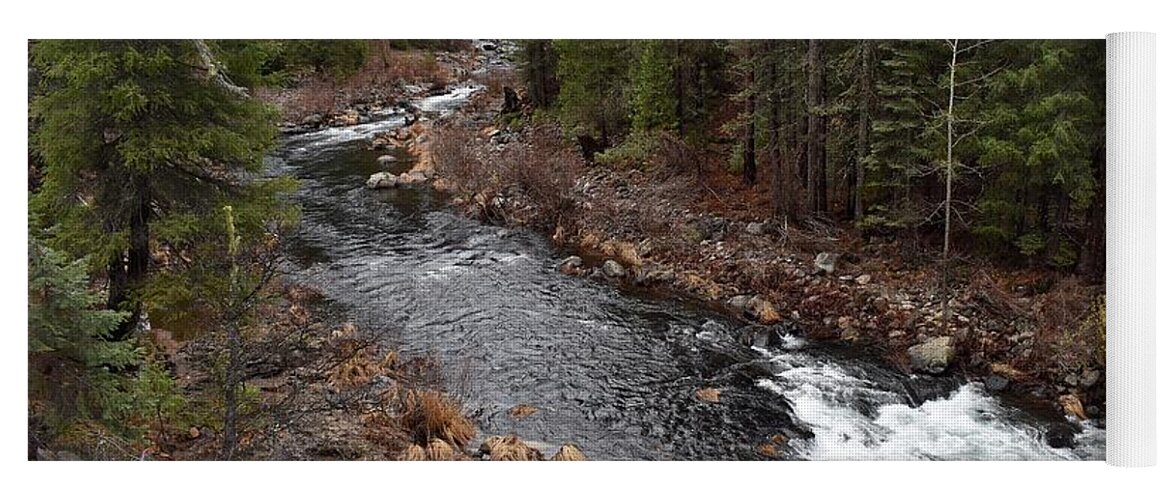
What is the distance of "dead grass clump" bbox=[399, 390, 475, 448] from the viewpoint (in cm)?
526

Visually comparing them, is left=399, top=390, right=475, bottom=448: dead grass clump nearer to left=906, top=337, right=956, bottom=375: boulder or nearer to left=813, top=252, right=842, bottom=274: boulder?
left=813, top=252, right=842, bottom=274: boulder

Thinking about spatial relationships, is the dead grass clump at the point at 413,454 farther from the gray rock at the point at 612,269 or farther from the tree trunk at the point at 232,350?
the gray rock at the point at 612,269

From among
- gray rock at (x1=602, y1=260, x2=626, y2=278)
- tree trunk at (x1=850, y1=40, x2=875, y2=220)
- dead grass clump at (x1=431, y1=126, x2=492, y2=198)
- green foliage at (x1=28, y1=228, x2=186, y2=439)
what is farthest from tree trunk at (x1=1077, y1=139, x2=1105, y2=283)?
green foliage at (x1=28, y1=228, x2=186, y2=439)

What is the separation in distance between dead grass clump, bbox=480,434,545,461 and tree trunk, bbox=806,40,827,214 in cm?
206

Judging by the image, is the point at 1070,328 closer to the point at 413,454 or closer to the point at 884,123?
the point at 884,123

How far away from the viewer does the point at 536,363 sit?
545 centimetres

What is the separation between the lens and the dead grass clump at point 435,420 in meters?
5.26

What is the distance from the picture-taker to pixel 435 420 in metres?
5.27

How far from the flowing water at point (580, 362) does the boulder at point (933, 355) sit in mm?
89

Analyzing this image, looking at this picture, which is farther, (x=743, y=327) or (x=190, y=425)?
(x=743, y=327)

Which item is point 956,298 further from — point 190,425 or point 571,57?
point 190,425
